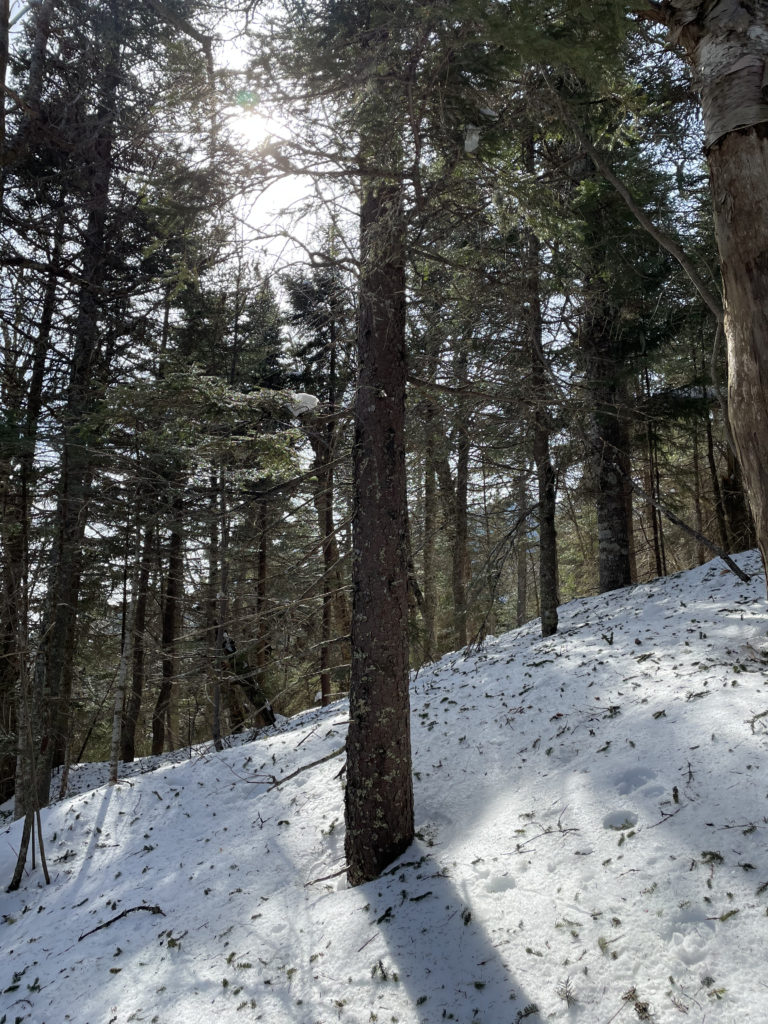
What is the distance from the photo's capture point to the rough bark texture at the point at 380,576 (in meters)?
4.18

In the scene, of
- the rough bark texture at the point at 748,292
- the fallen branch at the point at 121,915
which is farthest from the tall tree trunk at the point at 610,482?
the fallen branch at the point at 121,915

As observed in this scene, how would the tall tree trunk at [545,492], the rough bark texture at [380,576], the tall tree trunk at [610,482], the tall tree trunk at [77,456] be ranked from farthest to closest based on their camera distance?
1. the tall tree trunk at [610,482]
2. the tall tree trunk at [77,456]
3. the tall tree trunk at [545,492]
4. the rough bark texture at [380,576]

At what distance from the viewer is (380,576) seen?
4293 millimetres

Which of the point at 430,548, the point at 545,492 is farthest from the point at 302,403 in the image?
the point at 430,548

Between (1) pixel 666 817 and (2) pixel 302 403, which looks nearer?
(1) pixel 666 817

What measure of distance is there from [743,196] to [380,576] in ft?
9.77

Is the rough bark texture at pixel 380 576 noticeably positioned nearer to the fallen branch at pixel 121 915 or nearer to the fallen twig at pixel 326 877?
the fallen twig at pixel 326 877

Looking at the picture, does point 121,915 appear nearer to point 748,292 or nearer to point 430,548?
point 748,292

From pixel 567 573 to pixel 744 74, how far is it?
19.0m

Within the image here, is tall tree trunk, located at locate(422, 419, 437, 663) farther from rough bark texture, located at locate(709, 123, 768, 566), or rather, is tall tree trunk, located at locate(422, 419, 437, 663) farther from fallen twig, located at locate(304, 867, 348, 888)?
rough bark texture, located at locate(709, 123, 768, 566)

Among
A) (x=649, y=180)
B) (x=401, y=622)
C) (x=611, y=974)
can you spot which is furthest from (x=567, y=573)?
(x=611, y=974)

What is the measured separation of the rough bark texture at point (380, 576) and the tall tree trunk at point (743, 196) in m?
2.24

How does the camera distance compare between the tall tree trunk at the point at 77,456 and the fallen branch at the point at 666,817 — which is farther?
the tall tree trunk at the point at 77,456

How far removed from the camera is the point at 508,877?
3457 millimetres
